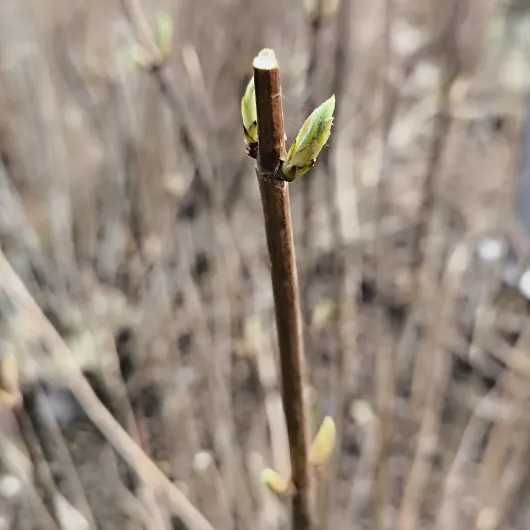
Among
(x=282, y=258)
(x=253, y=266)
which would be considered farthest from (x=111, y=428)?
(x=282, y=258)

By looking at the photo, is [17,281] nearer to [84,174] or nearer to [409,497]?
[84,174]

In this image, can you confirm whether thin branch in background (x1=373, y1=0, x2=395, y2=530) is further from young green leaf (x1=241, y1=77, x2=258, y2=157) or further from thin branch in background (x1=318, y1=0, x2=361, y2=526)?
young green leaf (x1=241, y1=77, x2=258, y2=157)

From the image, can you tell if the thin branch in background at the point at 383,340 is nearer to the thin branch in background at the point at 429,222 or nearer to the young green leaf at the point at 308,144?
the thin branch in background at the point at 429,222

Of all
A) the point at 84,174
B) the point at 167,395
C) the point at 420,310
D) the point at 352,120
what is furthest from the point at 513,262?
the point at 84,174

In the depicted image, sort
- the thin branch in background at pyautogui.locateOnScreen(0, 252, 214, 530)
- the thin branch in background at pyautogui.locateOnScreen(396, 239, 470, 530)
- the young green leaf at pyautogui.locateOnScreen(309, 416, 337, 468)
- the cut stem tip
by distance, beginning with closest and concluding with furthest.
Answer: the cut stem tip → the young green leaf at pyautogui.locateOnScreen(309, 416, 337, 468) → the thin branch in background at pyautogui.locateOnScreen(0, 252, 214, 530) → the thin branch in background at pyautogui.locateOnScreen(396, 239, 470, 530)

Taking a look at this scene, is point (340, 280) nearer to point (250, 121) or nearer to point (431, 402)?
point (431, 402)

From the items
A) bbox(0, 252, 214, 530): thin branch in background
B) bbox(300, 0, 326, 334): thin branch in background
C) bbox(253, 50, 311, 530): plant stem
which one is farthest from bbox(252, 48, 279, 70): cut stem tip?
bbox(300, 0, 326, 334): thin branch in background

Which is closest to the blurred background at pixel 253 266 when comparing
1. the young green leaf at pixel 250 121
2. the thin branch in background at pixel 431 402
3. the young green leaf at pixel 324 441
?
the thin branch in background at pixel 431 402
